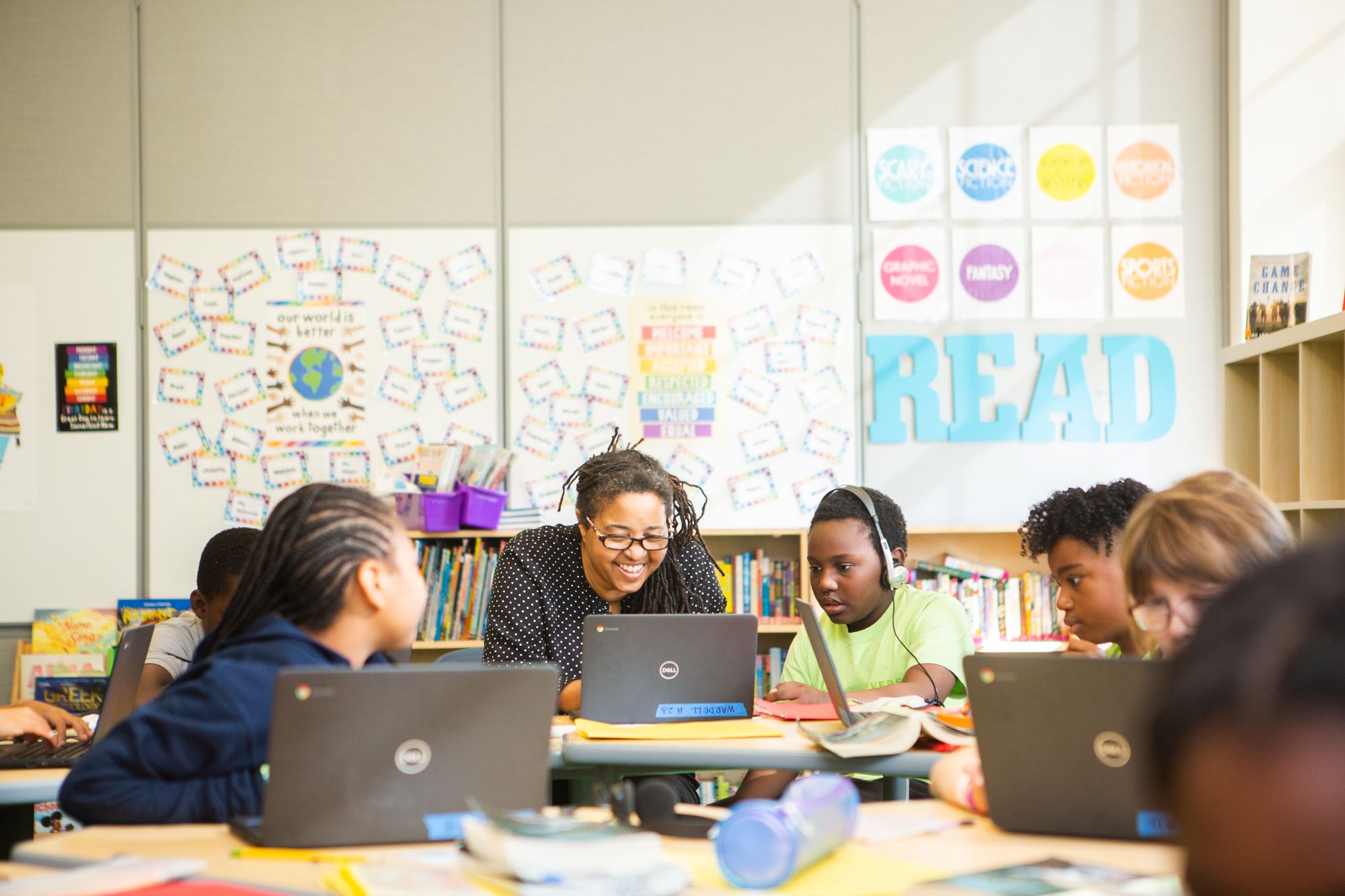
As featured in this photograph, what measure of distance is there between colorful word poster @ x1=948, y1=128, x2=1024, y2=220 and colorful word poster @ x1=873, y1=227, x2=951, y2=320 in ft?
0.51

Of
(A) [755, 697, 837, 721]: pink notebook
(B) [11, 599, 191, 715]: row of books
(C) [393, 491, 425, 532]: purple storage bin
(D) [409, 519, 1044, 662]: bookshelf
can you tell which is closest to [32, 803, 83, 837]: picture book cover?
(B) [11, 599, 191, 715]: row of books

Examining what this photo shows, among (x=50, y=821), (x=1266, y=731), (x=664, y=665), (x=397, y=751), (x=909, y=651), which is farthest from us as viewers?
(x=50, y=821)

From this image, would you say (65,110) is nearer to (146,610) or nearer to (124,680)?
(146,610)

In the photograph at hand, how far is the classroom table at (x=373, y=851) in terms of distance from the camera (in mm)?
1221

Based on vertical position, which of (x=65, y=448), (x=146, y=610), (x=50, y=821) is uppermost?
(x=65, y=448)

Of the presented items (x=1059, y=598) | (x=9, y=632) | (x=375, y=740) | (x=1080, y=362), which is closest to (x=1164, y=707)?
(x=375, y=740)

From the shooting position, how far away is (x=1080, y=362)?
163 inches

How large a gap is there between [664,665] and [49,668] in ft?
9.66

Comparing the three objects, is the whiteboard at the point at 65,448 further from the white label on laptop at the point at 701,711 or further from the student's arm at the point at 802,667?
the white label on laptop at the point at 701,711

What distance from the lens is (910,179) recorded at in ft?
13.8

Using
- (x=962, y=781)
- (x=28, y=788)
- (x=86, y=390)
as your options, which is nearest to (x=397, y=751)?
(x=962, y=781)

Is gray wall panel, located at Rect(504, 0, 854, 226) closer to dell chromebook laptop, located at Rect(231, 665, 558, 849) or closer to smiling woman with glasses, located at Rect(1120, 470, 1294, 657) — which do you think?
smiling woman with glasses, located at Rect(1120, 470, 1294, 657)

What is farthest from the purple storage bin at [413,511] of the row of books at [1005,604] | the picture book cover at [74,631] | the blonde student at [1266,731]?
the blonde student at [1266,731]

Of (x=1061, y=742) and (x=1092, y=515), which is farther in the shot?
(x=1092, y=515)
